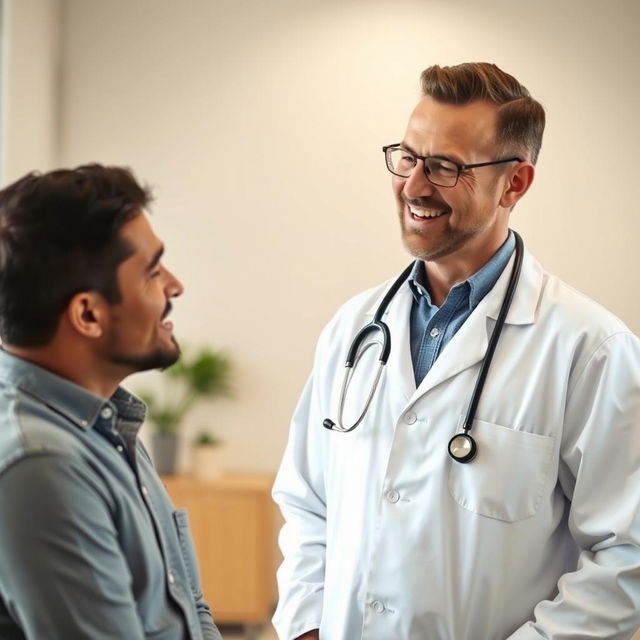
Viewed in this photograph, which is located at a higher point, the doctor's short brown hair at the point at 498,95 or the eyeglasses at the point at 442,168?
the doctor's short brown hair at the point at 498,95

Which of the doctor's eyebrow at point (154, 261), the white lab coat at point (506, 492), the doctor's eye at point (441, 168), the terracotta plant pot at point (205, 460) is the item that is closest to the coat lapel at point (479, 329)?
the white lab coat at point (506, 492)

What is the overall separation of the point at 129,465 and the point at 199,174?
322cm

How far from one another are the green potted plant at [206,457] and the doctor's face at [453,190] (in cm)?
261

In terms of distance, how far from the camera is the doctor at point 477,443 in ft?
5.08

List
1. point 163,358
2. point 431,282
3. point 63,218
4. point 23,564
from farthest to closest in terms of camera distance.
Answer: point 431,282 < point 163,358 < point 63,218 < point 23,564

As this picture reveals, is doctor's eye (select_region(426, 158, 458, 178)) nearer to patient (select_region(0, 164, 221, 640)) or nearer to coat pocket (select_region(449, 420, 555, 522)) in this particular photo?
coat pocket (select_region(449, 420, 555, 522))

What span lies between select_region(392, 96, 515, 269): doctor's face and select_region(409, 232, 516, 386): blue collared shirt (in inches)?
1.5

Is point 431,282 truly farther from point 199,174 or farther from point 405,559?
point 199,174

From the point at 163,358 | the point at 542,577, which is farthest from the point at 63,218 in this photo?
the point at 542,577

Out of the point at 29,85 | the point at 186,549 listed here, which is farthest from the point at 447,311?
the point at 29,85

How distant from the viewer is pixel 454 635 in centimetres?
157

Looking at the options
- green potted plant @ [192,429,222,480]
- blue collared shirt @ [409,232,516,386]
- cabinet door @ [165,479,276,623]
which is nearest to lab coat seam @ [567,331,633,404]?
blue collared shirt @ [409,232,516,386]

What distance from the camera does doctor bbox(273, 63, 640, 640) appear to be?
5.08 feet

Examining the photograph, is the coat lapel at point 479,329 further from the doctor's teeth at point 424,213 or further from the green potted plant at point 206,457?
the green potted plant at point 206,457
